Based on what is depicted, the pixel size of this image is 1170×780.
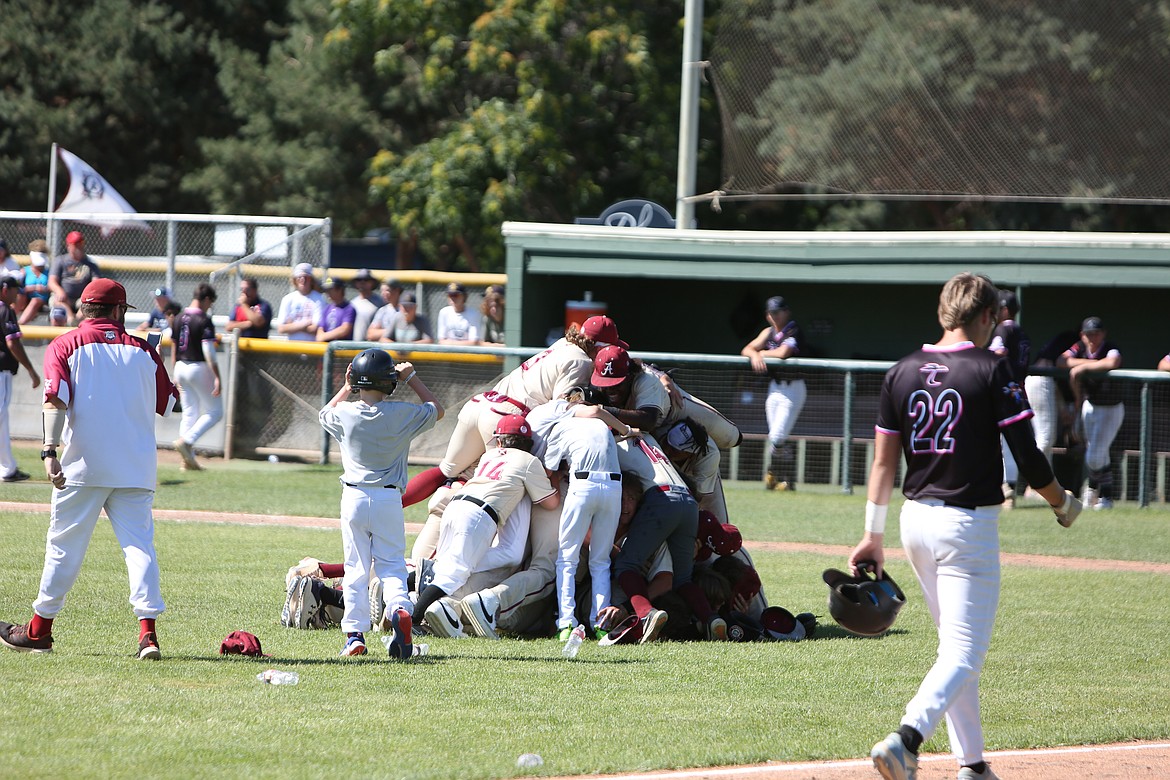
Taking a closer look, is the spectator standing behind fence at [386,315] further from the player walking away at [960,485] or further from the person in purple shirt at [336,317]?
the player walking away at [960,485]

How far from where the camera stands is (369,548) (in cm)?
725

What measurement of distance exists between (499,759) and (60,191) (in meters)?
31.4

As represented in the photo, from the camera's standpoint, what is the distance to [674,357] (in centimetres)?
1562

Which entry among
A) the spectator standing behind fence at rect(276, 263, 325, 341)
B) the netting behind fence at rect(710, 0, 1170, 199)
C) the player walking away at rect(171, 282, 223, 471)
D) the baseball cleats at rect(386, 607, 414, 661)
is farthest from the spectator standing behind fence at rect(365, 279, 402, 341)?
the baseball cleats at rect(386, 607, 414, 661)

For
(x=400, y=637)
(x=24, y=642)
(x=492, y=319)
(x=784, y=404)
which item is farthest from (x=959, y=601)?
(x=492, y=319)

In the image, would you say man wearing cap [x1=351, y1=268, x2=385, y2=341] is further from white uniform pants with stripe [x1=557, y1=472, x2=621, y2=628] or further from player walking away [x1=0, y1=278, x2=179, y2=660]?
player walking away [x1=0, y1=278, x2=179, y2=660]

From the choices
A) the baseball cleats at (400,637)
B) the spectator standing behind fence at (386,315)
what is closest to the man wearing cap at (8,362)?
the spectator standing behind fence at (386,315)

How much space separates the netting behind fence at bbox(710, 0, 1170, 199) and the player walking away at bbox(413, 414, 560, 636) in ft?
40.7

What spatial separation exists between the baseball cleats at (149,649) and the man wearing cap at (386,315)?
33.9 ft

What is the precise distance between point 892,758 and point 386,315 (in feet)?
42.8

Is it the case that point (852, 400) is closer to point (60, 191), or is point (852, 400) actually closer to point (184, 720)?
point (184, 720)

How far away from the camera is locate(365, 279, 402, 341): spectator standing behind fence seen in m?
17.2

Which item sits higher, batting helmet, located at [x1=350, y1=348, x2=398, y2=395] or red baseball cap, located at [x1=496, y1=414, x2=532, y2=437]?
batting helmet, located at [x1=350, y1=348, x2=398, y2=395]

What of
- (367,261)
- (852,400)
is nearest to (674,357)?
(852,400)
